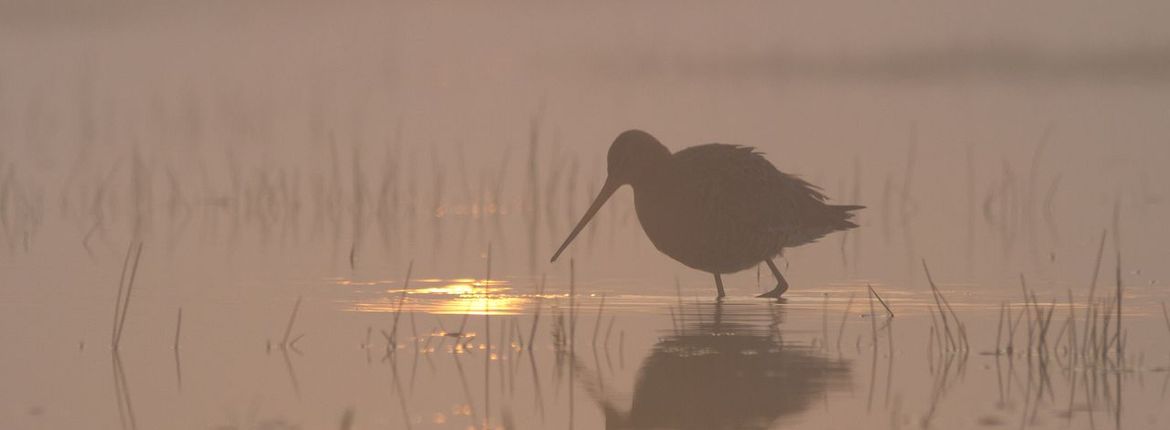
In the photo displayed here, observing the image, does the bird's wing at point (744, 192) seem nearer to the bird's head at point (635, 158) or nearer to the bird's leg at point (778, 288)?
the bird's head at point (635, 158)

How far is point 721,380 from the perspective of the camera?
7.92 metres

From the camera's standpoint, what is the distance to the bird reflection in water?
7191 mm

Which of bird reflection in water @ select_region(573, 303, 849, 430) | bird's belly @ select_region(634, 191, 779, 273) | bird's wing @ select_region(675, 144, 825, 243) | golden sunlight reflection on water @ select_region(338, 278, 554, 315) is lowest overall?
bird reflection in water @ select_region(573, 303, 849, 430)

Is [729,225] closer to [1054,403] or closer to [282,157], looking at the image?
[1054,403]

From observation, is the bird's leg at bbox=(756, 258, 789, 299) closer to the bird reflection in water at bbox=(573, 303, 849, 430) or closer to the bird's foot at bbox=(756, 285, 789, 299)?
the bird's foot at bbox=(756, 285, 789, 299)

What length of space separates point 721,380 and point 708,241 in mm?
2942

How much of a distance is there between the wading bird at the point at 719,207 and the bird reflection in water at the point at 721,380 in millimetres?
1300

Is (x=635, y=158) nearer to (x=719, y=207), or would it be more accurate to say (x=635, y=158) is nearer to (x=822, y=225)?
(x=719, y=207)

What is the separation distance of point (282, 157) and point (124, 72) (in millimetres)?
7618

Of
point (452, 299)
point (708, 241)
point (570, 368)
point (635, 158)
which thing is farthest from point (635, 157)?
point (570, 368)

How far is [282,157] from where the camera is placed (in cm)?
1792

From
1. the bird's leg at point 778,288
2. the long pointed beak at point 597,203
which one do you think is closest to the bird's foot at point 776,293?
the bird's leg at point 778,288

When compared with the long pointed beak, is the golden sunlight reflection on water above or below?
below

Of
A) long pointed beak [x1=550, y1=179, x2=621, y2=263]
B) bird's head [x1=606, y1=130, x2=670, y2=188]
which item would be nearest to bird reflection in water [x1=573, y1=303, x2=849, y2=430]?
bird's head [x1=606, y1=130, x2=670, y2=188]
